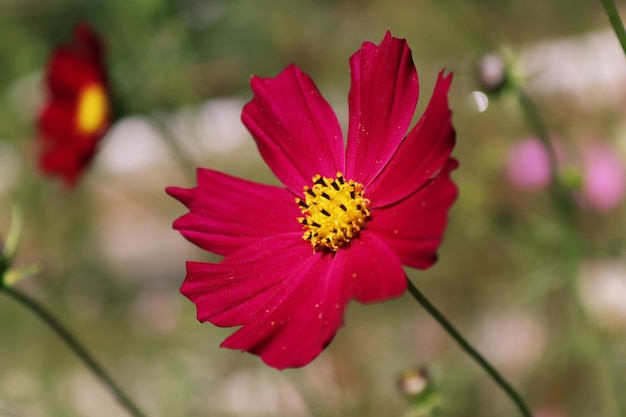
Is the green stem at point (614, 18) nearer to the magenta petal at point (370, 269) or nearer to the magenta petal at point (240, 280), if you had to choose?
the magenta petal at point (370, 269)

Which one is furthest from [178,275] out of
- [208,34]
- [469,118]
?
[208,34]

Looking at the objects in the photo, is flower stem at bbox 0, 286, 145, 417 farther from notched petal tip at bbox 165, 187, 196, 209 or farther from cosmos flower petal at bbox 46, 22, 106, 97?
cosmos flower petal at bbox 46, 22, 106, 97

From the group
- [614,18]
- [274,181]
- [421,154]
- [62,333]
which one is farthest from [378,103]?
[274,181]

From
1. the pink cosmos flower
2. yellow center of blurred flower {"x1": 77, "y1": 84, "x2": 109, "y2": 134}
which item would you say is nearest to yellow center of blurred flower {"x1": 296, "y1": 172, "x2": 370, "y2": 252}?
the pink cosmos flower

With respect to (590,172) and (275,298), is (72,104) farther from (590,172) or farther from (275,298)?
(275,298)

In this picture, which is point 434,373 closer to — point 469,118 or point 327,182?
point 327,182

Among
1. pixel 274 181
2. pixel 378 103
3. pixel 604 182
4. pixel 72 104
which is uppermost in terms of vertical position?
pixel 378 103
